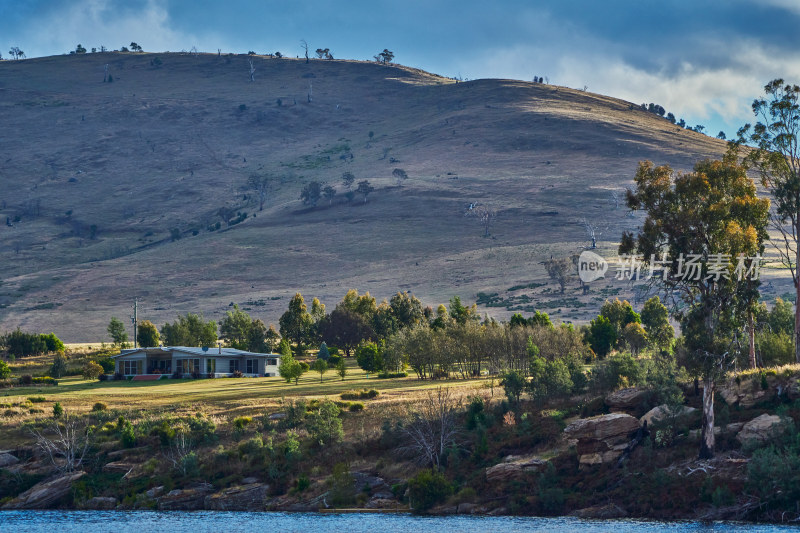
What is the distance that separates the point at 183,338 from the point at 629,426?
7624 cm

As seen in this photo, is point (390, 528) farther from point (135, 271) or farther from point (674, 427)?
point (135, 271)

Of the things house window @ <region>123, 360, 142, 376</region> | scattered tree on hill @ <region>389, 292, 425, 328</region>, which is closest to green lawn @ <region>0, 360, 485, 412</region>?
house window @ <region>123, 360, 142, 376</region>

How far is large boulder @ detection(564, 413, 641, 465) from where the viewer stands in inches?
1896

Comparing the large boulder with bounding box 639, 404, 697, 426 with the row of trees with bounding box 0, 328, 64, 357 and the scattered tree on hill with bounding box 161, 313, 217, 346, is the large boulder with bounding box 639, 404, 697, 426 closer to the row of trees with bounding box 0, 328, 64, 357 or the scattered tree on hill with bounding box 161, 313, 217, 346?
the scattered tree on hill with bounding box 161, 313, 217, 346

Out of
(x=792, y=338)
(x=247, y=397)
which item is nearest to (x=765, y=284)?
(x=792, y=338)

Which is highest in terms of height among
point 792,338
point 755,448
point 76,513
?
point 792,338

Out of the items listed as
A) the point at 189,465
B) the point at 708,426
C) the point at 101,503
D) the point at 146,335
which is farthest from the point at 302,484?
the point at 146,335

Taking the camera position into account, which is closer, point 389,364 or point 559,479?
point 559,479

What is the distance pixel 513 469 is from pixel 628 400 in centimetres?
822

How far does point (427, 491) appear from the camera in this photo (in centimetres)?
4875

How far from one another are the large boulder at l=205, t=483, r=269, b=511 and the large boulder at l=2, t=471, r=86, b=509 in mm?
8946

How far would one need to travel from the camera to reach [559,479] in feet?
157

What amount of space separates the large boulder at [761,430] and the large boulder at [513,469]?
1016 cm

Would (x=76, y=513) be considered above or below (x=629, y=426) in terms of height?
below
